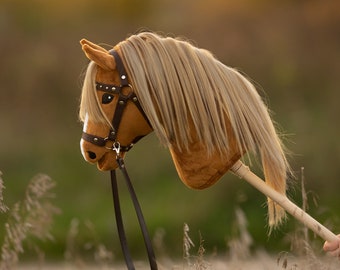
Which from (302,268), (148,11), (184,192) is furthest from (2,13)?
(302,268)

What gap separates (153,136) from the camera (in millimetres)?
9844

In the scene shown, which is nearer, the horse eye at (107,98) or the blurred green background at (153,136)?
the horse eye at (107,98)

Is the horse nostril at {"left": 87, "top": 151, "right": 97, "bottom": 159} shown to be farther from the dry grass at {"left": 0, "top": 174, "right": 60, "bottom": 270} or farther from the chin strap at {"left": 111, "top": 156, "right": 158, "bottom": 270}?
the dry grass at {"left": 0, "top": 174, "right": 60, "bottom": 270}

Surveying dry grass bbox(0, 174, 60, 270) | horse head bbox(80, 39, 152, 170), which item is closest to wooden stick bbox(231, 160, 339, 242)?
horse head bbox(80, 39, 152, 170)

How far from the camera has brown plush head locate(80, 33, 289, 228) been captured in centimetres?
344

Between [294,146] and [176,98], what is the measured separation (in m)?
6.09

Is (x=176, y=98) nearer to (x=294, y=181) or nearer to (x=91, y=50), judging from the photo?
(x=91, y=50)

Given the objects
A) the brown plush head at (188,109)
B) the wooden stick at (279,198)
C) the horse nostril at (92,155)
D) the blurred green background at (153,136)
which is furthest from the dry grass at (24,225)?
the blurred green background at (153,136)

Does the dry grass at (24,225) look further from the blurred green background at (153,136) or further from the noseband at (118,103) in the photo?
the blurred green background at (153,136)

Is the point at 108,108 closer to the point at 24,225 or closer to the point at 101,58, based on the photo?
the point at 101,58

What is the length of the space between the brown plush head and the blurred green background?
535 cm

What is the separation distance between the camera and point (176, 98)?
343 cm

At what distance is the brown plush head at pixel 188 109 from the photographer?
3.44 m

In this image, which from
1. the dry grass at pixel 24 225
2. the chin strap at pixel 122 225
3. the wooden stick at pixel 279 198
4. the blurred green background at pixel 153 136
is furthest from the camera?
the blurred green background at pixel 153 136
